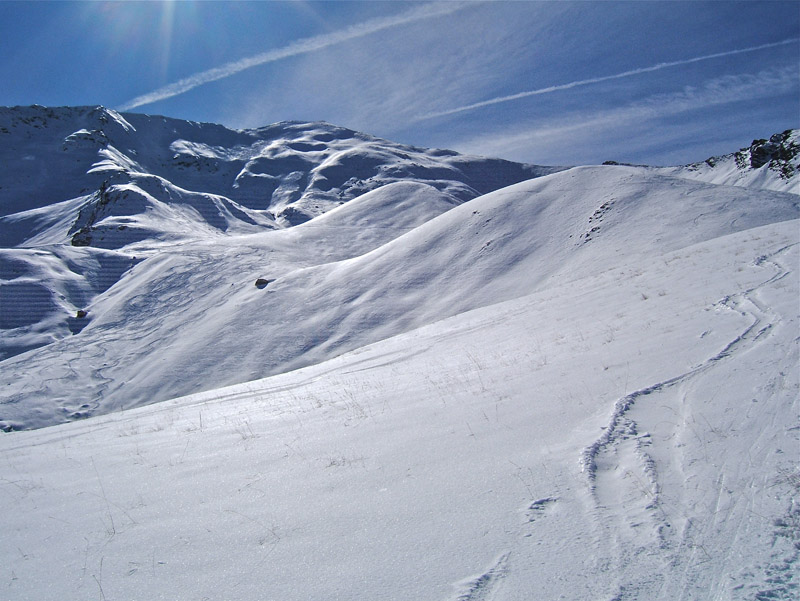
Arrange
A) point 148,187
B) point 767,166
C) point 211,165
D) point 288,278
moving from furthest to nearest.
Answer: point 211,165, point 767,166, point 148,187, point 288,278

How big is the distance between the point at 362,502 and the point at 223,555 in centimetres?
107

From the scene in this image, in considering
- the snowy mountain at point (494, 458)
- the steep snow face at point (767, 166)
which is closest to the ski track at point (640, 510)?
the snowy mountain at point (494, 458)

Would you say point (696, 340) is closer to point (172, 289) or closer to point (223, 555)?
point (223, 555)

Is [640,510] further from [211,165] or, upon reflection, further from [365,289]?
[211,165]

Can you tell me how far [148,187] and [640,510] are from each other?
105145 mm

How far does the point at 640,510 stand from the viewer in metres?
3.21

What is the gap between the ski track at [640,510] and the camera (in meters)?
2.55

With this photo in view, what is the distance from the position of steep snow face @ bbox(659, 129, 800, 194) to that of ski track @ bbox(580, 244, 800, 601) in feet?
348

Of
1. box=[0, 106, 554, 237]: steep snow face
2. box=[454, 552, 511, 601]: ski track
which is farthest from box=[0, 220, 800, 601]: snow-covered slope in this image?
box=[0, 106, 554, 237]: steep snow face

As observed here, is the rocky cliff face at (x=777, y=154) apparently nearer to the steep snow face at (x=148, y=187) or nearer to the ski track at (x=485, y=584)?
the steep snow face at (x=148, y=187)

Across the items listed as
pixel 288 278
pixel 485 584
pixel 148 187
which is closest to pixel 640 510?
pixel 485 584

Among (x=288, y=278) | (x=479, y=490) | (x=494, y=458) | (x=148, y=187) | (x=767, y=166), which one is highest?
(x=148, y=187)

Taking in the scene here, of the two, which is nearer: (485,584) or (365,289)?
(485,584)

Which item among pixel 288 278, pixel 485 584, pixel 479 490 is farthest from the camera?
pixel 288 278
